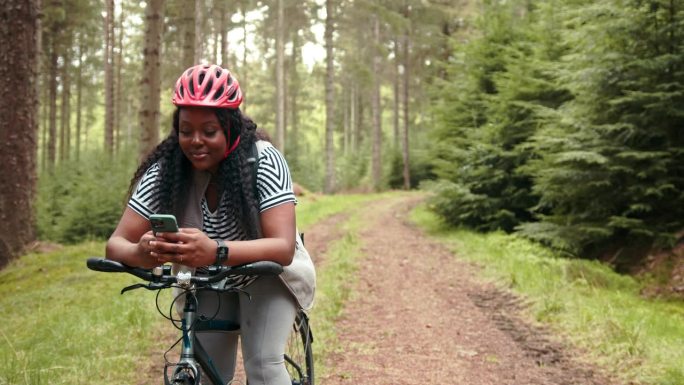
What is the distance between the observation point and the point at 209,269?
Result: 2207mm

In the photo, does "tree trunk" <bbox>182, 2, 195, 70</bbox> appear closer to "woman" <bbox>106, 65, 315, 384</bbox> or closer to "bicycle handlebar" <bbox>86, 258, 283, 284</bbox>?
"woman" <bbox>106, 65, 315, 384</bbox>

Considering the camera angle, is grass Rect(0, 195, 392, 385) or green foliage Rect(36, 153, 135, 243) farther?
green foliage Rect(36, 153, 135, 243)

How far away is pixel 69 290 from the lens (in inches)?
308

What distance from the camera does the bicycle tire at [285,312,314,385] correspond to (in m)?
3.40

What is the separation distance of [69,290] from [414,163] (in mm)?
26016

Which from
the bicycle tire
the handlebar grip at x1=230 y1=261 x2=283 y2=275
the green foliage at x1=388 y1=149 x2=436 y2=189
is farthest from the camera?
the green foliage at x1=388 y1=149 x2=436 y2=189

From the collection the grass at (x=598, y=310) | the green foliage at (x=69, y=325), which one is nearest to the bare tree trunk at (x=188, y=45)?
the green foliage at (x=69, y=325)

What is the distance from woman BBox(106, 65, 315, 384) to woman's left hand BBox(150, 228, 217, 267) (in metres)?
0.07

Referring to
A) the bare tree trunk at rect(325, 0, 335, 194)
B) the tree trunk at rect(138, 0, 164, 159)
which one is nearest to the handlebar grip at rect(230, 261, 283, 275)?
the tree trunk at rect(138, 0, 164, 159)

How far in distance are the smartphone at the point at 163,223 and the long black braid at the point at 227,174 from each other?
0.43 metres

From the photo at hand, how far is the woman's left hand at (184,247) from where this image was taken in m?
2.00

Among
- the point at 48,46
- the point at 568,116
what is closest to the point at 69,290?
the point at 568,116

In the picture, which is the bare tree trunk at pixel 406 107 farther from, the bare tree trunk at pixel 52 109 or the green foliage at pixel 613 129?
the green foliage at pixel 613 129

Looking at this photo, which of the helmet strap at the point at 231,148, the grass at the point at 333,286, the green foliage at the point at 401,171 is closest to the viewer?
the helmet strap at the point at 231,148
